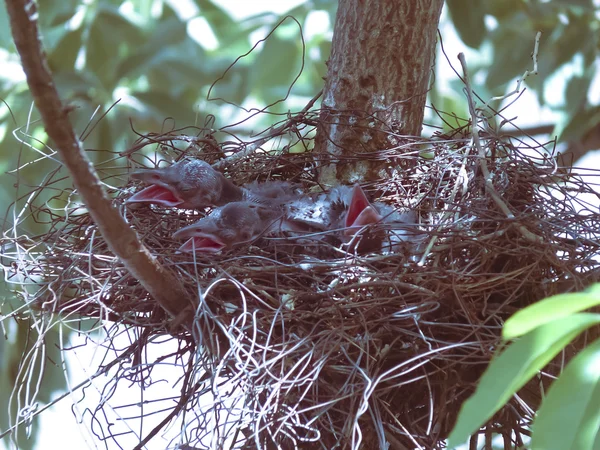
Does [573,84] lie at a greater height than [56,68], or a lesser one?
lesser

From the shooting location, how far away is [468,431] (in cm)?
78

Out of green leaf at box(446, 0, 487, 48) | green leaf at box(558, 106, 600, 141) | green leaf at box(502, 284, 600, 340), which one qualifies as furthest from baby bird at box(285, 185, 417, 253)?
green leaf at box(558, 106, 600, 141)

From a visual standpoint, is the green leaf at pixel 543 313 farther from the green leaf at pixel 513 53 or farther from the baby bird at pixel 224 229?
the green leaf at pixel 513 53

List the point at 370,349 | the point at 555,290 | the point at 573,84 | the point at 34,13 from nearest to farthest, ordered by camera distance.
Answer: the point at 34,13 → the point at 370,349 → the point at 555,290 → the point at 573,84

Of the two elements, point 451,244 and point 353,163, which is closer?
point 451,244

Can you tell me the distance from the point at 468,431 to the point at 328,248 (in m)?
1.06

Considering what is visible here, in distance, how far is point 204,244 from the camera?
183 centimetres

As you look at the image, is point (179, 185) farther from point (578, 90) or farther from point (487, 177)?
point (578, 90)

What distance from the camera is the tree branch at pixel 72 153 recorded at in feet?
3.16

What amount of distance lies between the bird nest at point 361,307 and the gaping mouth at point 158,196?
0.10 meters

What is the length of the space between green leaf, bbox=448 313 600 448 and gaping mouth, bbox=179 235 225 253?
3.38 feet

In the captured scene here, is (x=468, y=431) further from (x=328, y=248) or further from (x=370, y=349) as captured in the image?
(x=328, y=248)

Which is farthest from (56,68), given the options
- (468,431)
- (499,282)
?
(468,431)

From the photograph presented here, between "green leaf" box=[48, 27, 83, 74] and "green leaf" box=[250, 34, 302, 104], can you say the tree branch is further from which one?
"green leaf" box=[250, 34, 302, 104]
